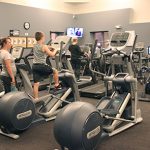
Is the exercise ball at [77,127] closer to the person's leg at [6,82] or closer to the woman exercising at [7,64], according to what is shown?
the woman exercising at [7,64]

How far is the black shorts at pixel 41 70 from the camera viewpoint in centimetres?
518

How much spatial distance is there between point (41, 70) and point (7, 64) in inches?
28.2

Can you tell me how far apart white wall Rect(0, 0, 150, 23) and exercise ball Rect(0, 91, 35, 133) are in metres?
7.84

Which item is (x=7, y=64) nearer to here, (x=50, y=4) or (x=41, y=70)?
(x=41, y=70)

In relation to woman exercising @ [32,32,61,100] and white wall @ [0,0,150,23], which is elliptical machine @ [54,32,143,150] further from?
white wall @ [0,0,150,23]

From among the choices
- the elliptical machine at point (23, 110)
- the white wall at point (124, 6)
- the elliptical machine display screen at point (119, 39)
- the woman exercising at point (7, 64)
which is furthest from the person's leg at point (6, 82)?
the white wall at point (124, 6)

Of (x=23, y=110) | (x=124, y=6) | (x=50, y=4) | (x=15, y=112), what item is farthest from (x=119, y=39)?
(x=50, y=4)

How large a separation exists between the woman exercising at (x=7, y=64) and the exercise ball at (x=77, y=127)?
212 centimetres

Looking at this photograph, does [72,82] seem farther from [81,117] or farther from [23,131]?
[81,117]

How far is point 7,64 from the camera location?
4.77 meters

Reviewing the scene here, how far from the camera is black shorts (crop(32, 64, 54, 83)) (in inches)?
204

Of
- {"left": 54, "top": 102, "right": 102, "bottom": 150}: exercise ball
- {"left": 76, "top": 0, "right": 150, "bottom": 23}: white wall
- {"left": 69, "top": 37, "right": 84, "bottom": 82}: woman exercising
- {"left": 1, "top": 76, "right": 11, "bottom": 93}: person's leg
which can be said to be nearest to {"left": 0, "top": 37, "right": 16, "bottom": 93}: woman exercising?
{"left": 1, "top": 76, "right": 11, "bottom": 93}: person's leg

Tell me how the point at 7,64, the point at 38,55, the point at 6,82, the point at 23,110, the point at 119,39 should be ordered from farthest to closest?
the point at 38,55 → the point at 6,82 → the point at 7,64 → the point at 119,39 → the point at 23,110

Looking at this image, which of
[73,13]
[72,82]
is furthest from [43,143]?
[73,13]
